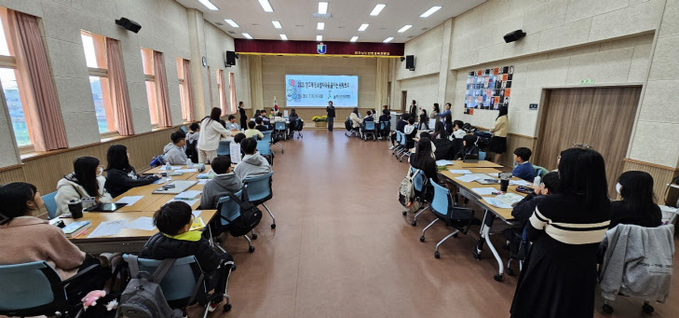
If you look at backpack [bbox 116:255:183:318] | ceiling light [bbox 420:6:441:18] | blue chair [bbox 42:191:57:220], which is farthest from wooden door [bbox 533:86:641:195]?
blue chair [bbox 42:191:57:220]

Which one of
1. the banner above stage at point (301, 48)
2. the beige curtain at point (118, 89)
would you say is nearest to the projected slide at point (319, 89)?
the banner above stage at point (301, 48)

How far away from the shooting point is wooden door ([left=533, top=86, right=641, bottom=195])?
4453 mm

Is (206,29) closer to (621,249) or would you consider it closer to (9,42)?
(9,42)

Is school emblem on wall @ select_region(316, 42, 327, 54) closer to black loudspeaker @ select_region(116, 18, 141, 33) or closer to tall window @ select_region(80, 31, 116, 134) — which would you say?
black loudspeaker @ select_region(116, 18, 141, 33)

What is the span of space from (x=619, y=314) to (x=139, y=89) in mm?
7947

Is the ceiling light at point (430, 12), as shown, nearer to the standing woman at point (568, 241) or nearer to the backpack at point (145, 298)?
the standing woman at point (568, 241)

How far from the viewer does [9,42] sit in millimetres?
3646

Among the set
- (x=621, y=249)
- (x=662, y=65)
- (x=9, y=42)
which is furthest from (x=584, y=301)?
(x=9, y=42)

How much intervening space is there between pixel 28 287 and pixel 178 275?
32.7 inches

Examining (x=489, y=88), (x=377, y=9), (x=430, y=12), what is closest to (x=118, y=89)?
(x=377, y=9)

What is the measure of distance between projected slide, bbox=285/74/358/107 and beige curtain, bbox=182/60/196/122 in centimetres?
709

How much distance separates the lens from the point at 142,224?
2.31 meters

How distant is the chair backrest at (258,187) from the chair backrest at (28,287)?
1.69m

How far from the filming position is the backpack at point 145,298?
4.97 feet
